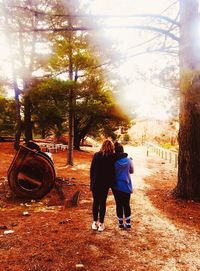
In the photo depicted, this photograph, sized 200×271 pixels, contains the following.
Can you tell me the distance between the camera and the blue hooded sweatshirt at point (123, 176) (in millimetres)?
5914

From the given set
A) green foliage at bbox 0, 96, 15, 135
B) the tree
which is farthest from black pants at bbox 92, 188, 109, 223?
green foliage at bbox 0, 96, 15, 135

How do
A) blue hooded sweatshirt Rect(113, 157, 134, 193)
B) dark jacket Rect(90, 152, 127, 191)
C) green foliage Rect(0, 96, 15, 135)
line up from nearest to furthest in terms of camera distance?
dark jacket Rect(90, 152, 127, 191)
blue hooded sweatshirt Rect(113, 157, 134, 193)
green foliage Rect(0, 96, 15, 135)

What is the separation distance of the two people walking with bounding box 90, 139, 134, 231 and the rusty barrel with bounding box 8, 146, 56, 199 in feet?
9.69

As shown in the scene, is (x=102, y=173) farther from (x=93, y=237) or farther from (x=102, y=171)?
(x=93, y=237)

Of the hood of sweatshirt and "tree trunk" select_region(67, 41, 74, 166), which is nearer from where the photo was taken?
the hood of sweatshirt

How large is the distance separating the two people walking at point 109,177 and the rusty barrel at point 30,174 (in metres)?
2.95

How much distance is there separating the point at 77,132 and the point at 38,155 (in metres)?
17.2

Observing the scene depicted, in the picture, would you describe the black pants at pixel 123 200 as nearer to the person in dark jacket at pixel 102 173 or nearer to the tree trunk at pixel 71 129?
the person in dark jacket at pixel 102 173

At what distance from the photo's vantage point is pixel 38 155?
28.1 ft

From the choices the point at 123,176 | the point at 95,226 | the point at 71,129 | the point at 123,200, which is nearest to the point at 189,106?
the point at 123,176

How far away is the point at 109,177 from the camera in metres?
5.87

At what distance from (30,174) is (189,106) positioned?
194 inches

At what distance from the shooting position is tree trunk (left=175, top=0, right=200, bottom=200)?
26.8ft

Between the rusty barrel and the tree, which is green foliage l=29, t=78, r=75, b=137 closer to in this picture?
the tree
